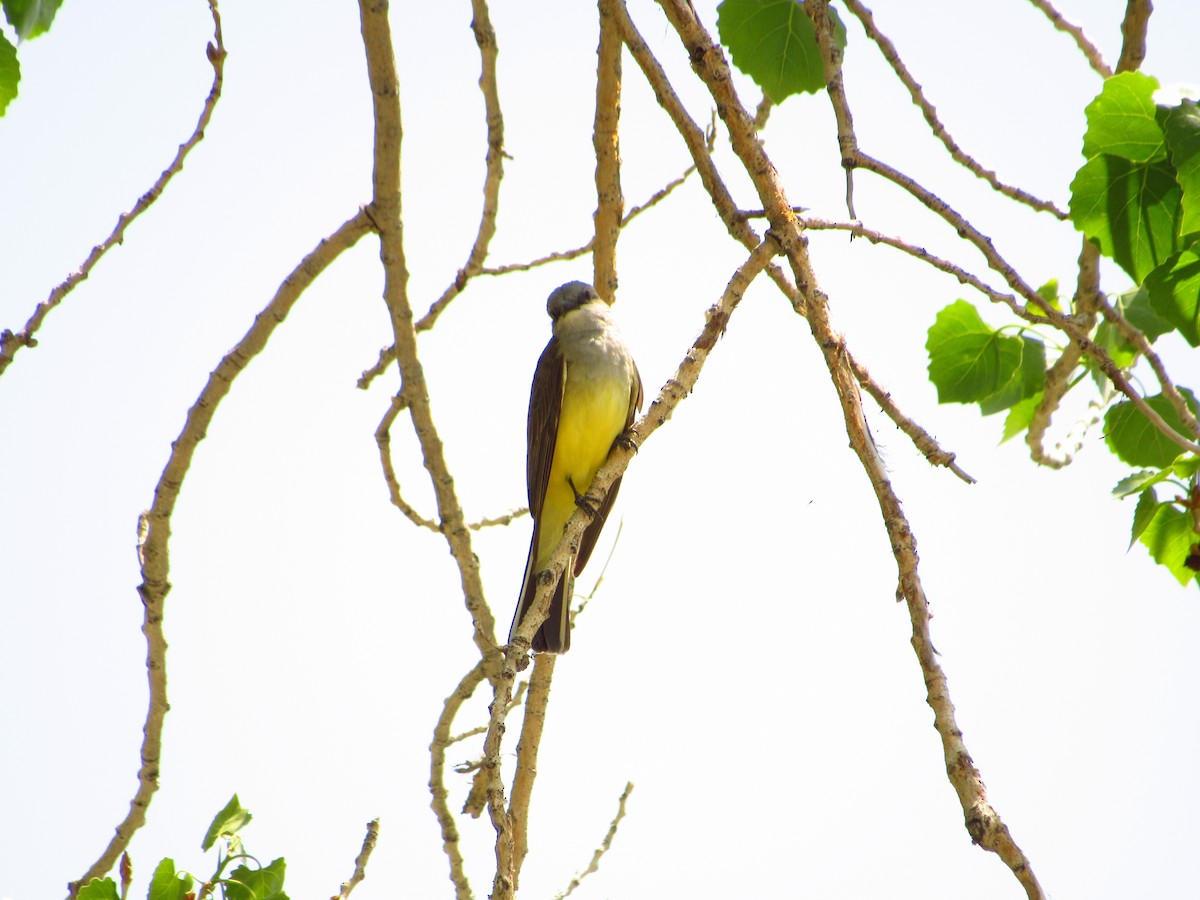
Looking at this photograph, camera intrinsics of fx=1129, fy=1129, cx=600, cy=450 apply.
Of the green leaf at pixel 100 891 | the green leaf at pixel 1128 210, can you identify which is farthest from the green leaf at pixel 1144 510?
the green leaf at pixel 100 891

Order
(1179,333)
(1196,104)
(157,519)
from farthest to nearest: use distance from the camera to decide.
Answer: (157,519), (1179,333), (1196,104)

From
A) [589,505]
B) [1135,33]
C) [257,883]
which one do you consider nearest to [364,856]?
[257,883]

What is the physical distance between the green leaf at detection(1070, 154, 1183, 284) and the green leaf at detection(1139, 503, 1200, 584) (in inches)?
28.5

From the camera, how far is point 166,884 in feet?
10.5

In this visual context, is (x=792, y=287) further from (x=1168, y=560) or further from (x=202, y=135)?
(x=202, y=135)

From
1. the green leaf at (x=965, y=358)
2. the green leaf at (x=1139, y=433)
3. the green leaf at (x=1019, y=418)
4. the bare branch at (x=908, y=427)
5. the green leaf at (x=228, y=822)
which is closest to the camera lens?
the bare branch at (x=908, y=427)

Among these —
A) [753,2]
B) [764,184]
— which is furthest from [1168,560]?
[753,2]

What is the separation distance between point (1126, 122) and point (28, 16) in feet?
10.1

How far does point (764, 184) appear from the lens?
3115 mm

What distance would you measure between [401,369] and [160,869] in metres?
2.08

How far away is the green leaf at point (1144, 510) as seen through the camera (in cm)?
336

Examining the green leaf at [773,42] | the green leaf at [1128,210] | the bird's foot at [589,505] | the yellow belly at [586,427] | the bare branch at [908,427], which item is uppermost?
the green leaf at [773,42]

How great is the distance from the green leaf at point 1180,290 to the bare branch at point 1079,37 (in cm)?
171

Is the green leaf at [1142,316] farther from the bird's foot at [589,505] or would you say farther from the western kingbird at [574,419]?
the western kingbird at [574,419]
